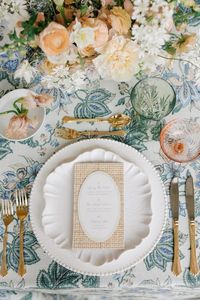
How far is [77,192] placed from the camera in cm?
96

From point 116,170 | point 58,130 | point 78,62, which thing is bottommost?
point 116,170

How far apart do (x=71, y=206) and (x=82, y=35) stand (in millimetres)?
414

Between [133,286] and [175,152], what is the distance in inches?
13.8

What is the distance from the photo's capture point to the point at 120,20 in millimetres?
846

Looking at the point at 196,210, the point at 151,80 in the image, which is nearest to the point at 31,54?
the point at 151,80

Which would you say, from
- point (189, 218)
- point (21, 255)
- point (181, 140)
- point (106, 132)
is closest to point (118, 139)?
point (106, 132)

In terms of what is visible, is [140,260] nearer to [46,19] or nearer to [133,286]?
[133,286]

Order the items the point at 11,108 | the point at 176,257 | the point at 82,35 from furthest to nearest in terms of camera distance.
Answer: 1. the point at 11,108
2. the point at 176,257
3. the point at 82,35

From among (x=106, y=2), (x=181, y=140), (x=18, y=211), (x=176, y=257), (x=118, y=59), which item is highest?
(x=106, y=2)

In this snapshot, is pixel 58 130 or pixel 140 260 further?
pixel 58 130

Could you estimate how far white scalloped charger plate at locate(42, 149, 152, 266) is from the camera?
0.92 m

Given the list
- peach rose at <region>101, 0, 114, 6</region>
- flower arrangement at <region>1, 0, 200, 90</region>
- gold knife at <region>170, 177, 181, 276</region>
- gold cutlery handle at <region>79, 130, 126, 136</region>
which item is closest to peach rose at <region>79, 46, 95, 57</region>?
flower arrangement at <region>1, 0, 200, 90</region>

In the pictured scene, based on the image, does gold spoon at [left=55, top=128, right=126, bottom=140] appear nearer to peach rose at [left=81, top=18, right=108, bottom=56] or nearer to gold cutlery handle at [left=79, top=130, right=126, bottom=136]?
gold cutlery handle at [left=79, top=130, right=126, bottom=136]

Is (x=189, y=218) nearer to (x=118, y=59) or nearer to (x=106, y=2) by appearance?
(x=118, y=59)
